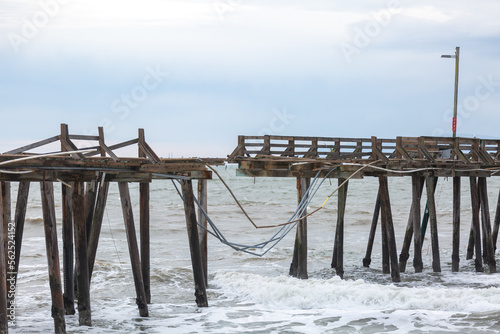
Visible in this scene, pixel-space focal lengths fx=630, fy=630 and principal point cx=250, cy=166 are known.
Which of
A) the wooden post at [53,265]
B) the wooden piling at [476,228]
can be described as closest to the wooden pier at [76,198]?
the wooden post at [53,265]

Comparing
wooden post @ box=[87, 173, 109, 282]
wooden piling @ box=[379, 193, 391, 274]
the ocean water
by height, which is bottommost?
the ocean water

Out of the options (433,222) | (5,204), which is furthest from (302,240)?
(5,204)

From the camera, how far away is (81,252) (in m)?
13.0

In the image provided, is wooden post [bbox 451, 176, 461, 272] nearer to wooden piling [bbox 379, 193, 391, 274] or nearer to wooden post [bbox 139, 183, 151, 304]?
wooden piling [bbox 379, 193, 391, 274]

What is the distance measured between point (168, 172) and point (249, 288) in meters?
5.95

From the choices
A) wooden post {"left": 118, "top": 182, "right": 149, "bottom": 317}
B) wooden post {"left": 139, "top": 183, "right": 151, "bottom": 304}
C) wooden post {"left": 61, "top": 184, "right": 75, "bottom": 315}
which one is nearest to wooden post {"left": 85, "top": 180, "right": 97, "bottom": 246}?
Answer: wooden post {"left": 118, "top": 182, "right": 149, "bottom": 317}

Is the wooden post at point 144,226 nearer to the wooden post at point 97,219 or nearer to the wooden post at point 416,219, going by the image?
the wooden post at point 97,219

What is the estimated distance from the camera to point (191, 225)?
48.9ft

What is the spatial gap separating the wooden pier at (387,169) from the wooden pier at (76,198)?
3.58m

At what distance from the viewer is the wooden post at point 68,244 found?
13.1 meters

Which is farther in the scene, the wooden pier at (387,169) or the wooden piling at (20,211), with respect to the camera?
the wooden pier at (387,169)

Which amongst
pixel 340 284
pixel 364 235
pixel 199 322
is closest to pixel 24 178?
pixel 199 322

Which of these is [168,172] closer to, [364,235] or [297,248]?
[297,248]

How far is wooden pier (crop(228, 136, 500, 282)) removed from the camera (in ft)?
58.5
